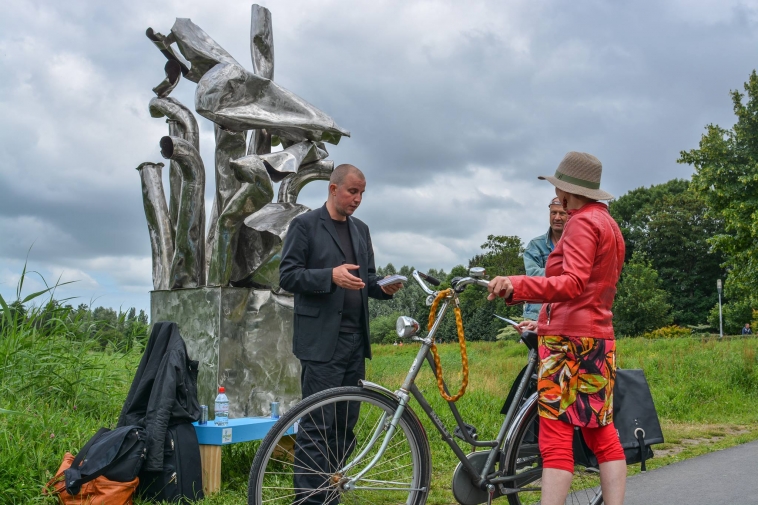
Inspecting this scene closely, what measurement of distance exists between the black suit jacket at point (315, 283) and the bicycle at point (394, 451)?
442mm

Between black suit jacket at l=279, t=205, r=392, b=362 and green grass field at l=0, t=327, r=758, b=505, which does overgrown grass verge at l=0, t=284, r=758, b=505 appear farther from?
black suit jacket at l=279, t=205, r=392, b=362

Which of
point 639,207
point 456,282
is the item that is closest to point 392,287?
point 456,282

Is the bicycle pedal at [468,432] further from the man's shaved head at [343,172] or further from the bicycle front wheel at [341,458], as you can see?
the man's shaved head at [343,172]

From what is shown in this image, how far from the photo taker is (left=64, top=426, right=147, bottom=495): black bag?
14.8 feet

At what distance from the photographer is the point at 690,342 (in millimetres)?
20406

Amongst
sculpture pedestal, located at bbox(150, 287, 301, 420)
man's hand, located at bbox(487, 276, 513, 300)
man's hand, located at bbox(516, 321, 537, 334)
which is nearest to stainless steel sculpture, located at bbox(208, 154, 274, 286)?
sculpture pedestal, located at bbox(150, 287, 301, 420)

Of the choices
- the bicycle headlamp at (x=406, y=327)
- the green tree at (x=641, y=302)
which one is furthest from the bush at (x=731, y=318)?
the bicycle headlamp at (x=406, y=327)

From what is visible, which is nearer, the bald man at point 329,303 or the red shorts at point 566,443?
the red shorts at point 566,443

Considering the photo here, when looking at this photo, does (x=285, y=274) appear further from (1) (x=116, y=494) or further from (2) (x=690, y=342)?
(2) (x=690, y=342)

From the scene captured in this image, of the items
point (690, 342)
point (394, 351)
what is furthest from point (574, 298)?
point (394, 351)

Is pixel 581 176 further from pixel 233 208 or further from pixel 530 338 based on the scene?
pixel 233 208

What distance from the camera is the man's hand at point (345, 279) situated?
385 centimetres

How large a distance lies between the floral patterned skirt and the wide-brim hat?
0.72 meters

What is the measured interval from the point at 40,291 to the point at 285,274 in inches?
159
